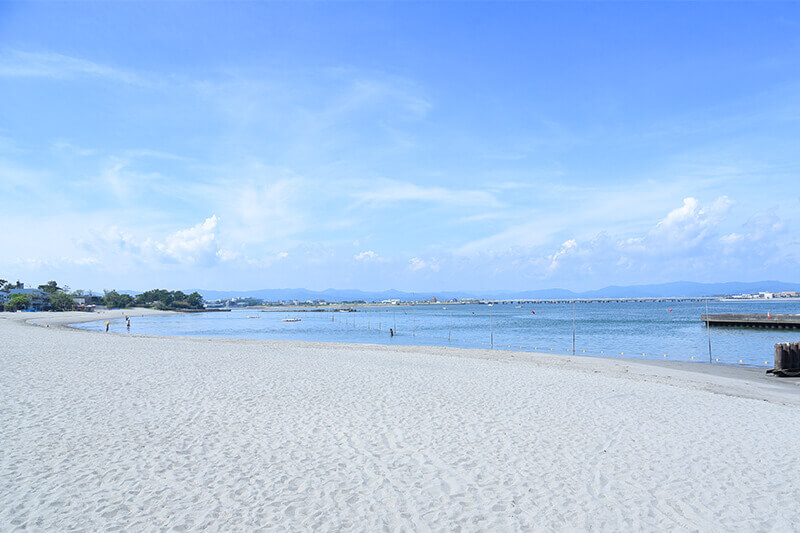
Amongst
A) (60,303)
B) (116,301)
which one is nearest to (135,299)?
(116,301)

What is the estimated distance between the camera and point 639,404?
32.4 ft

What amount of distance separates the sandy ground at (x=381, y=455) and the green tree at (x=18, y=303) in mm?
94314

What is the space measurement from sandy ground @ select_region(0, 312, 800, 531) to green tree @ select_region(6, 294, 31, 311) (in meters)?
94.3

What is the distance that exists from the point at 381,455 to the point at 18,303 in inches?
4228

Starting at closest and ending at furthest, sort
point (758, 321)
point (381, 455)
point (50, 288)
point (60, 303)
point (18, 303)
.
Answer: point (381, 455) < point (758, 321) < point (18, 303) < point (60, 303) < point (50, 288)

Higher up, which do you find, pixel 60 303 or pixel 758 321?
pixel 60 303

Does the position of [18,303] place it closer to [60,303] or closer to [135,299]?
[60,303]

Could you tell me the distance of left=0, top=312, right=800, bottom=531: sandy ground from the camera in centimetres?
456

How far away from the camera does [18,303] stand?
8731cm

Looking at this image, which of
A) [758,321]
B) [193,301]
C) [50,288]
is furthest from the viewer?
[193,301]

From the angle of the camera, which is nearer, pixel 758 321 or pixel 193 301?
pixel 758 321

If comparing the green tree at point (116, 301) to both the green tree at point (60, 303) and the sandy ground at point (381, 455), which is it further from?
the sandy ground at point (381, 455)

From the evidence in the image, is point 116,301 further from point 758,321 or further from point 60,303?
point 758,321

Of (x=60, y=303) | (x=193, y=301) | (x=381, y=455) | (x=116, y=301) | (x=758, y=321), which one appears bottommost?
(x=758, y=321)
